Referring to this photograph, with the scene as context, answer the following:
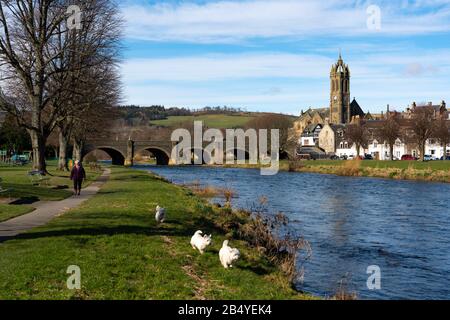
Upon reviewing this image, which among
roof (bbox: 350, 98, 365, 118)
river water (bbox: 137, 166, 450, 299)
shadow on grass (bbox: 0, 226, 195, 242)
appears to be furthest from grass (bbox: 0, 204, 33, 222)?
roof (bbox: 350, 98, 365, 118)

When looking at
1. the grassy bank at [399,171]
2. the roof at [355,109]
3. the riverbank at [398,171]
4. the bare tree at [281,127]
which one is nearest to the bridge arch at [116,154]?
the bare tree at [281,127]

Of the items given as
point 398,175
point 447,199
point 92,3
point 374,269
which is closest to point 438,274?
point 374,269

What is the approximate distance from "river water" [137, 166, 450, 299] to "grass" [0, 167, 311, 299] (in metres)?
3.00

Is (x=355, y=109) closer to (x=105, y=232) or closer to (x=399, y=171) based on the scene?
(x=399, y=171)

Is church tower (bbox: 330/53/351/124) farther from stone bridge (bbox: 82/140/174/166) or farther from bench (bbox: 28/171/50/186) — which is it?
bench (bbox: 28/171/50/186)

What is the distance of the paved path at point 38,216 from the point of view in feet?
55.8

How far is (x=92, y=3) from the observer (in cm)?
3978

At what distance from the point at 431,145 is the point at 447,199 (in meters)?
91.1

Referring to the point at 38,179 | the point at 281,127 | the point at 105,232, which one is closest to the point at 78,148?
the point at 38,179

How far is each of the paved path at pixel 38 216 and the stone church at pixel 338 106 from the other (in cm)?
16408

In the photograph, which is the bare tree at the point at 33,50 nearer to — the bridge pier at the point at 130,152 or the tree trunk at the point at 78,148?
the tree trunk at the point at 78,148

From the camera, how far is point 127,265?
13211 millimetres

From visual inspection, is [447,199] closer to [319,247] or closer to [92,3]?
[319,247]

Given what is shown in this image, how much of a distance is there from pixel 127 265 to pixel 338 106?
181 meters
